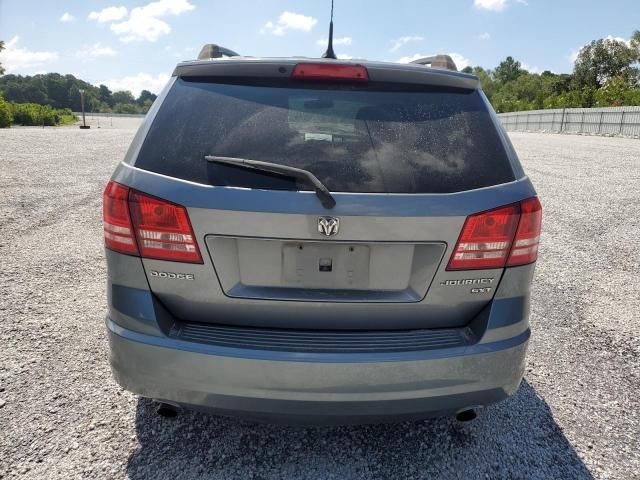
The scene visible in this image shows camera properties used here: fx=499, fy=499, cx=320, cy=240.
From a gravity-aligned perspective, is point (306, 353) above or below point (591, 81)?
below

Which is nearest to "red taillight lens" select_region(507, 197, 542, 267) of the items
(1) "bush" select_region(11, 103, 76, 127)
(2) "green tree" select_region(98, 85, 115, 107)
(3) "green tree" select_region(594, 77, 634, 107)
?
(3) "green tree" select_region(594, 77, 634, 107)

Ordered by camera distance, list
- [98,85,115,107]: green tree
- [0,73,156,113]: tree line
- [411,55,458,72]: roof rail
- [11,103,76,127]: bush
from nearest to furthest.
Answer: [411,55,458,72]: roof rail
[11,103,76,127]: bush
[0,73,156,113]: tree line
[98,85,115,107]: green tree

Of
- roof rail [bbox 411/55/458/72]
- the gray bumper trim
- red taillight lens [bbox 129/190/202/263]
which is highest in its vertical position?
roof rail [bbox 411/55/458/72]

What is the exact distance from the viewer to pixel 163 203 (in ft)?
6.32

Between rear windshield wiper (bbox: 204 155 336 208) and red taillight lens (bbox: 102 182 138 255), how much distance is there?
393 mm

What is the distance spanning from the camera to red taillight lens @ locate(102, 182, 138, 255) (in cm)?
200

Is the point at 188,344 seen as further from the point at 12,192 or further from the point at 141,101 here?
the point at 141,101

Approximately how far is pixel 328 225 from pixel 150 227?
71 cm

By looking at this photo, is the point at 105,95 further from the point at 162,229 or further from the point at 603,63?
the point at 162,229

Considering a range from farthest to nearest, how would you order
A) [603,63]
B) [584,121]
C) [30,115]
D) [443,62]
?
[603,63] < [30,115] < [584,121] < [443,62]

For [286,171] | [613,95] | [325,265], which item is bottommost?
[325,265]

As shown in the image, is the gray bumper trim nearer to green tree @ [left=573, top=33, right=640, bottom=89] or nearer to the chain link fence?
the chain link fence

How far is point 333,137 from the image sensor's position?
6.52ft

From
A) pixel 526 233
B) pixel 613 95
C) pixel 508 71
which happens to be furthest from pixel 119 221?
pixel 508 71
